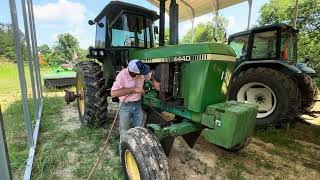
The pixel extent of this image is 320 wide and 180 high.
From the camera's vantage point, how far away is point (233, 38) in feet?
19.9

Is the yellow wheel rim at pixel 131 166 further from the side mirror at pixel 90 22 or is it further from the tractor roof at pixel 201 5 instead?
the tractor roof at pixel 201 5

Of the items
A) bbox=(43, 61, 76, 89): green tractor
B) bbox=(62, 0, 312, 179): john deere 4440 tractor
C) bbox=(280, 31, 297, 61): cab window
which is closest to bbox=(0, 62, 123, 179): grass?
bbox=(62, 0, 312, 179): john deere 4440 tractor

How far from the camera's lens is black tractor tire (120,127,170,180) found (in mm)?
2379

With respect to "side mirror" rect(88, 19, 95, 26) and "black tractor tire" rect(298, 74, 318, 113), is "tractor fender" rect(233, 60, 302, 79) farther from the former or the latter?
"side mirror" rect(88, 19, 95, 26)

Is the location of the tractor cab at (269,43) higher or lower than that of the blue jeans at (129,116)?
higher

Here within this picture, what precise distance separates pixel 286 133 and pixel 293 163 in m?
1.33

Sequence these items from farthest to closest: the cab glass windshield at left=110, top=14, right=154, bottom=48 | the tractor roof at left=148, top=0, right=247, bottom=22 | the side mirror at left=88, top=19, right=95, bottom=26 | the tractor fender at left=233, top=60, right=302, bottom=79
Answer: the tractor roof at left=148, top=0, right=247, bottom=22
the side mirror at left=88, top=19, right=95, bottom=26
the tractor fender at left=233, top=60, right=302, bottom=79
the cab glass windshield at left=110, top=14, right=154, bottom=48

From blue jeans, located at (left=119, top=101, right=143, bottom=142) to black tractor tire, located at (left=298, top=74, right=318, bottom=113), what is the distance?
3.63 meters

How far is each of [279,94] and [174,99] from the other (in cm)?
246

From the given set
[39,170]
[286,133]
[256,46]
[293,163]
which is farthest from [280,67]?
[39,170]

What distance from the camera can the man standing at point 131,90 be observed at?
9.79 feet

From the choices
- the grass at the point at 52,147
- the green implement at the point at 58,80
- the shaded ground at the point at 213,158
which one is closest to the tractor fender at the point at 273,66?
the shaded ground at the point at 213,158

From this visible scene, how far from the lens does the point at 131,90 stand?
3.16m

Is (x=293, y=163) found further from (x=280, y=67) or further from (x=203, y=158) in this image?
(x=280, y=67)
